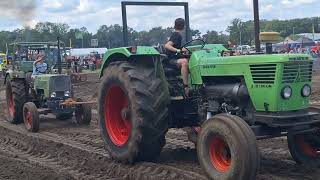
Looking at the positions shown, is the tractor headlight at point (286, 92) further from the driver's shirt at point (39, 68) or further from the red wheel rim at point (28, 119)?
the driver's shirt at point (39, 68)

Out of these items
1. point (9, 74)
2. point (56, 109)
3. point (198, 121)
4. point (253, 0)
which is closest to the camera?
point (198, 121)

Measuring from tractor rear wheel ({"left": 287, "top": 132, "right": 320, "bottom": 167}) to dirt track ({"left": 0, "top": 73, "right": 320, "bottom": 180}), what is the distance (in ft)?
0.41

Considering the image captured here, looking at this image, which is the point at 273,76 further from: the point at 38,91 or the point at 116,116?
the point at 38,91

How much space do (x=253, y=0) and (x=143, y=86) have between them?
2.59m

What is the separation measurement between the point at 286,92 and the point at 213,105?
1.02 meters

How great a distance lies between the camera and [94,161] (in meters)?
6.70

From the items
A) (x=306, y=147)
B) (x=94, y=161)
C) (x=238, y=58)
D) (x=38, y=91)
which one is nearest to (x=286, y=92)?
(x=238, y=58)

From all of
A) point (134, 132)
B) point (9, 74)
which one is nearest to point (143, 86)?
point (134, 132)

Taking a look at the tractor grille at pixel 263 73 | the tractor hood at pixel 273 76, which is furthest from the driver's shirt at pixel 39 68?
the tractor grille at pixel 263 73

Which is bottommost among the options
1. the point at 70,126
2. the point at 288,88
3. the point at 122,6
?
the point at 70,126

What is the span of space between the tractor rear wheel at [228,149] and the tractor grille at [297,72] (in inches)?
26.5

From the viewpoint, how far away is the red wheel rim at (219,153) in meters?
5.12

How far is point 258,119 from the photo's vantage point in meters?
5.20

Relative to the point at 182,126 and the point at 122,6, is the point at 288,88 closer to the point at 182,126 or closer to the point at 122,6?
the point at 182,126
